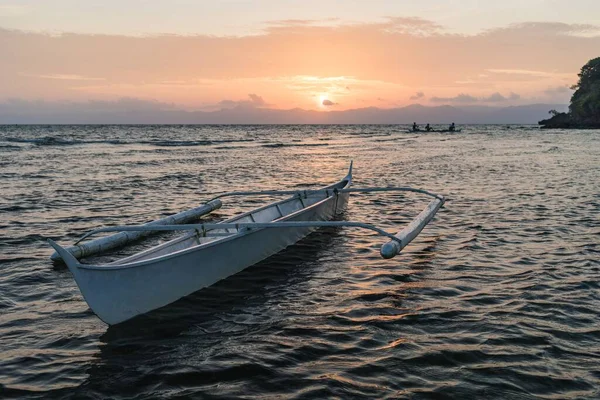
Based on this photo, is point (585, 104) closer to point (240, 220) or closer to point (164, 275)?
point (240, 220)

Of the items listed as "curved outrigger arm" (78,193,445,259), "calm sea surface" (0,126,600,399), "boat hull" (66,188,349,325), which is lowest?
"calm sea surface" (0,126,600,399)

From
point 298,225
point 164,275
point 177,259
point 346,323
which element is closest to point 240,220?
point 298,225

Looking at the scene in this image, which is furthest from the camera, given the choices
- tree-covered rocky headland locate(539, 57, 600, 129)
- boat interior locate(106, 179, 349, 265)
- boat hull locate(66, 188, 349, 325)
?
tree-covered rocky headland locate(539, 57, 600, 129)

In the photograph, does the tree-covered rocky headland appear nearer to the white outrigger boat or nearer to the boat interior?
the boat interior

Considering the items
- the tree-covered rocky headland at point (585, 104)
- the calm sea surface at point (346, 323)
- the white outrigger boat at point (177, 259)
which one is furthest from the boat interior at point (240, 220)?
the tree-covered rocky headland at point (585, 104)

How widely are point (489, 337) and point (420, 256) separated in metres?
3.55

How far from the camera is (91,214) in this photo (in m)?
14.1

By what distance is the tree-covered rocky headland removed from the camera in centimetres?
10188

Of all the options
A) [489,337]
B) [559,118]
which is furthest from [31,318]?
[559,118]

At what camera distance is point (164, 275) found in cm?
668

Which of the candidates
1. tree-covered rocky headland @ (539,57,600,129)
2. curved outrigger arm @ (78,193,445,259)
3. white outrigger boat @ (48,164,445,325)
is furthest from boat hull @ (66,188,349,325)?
tree-covered rocky headland @ (539,57,600,129)

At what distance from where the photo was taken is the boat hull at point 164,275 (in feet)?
19.3

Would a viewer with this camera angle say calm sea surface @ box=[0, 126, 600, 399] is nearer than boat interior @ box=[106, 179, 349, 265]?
Yes

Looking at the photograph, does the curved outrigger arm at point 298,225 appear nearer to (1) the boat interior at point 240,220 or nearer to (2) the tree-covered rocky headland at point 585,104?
(1) the boat interior at point 240,220
